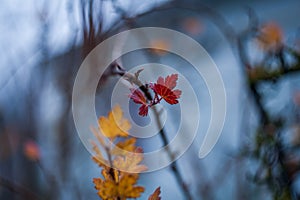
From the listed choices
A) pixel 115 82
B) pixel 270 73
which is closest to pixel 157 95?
pixel 115 82

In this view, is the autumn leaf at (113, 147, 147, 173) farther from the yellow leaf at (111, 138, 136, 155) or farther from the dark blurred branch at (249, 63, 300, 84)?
the dark blurred branch at (249, 63, 300, 84)

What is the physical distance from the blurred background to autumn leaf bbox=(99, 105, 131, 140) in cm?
8

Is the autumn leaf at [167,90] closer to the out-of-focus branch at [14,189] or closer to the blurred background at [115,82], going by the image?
the blurred background at [115,82]

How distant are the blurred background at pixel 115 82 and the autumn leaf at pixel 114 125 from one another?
83 mm

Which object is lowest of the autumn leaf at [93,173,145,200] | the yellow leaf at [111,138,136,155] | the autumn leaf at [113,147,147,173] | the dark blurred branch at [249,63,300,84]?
the autumn leaf at [93,173,145,200]

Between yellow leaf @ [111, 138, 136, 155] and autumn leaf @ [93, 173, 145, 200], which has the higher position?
yellow leaf @ [111, 138, 136, 155]

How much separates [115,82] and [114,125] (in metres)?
0.19

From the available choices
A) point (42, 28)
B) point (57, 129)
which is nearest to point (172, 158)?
point (42, 28)

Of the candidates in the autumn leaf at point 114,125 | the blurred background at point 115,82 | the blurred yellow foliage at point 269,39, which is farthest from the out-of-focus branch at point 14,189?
the blurred yellow foliage at point 269,39

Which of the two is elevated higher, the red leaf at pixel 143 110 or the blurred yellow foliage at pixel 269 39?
the blurred yellow foliage at pixel 269 39

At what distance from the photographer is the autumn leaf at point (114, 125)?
28 centimetres

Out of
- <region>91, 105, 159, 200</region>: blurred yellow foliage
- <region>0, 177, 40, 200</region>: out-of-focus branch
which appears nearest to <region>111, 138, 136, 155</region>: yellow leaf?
<region>91, 105, 159, 200</region>: blurred yellow foliage

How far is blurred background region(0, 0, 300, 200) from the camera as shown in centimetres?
53

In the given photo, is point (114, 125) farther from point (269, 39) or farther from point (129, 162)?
point (269, 39)
